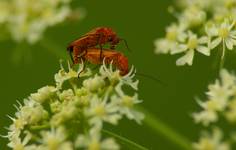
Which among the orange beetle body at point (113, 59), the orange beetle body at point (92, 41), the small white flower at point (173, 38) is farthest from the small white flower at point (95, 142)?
the small white flower at point (173, 38)

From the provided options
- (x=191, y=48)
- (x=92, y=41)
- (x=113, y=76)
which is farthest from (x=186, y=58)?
(x=113, y=76)

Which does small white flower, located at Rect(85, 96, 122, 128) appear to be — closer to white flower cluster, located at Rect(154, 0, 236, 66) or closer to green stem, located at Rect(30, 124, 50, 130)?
green stem, located at Rect(30, 124, 50, 130)

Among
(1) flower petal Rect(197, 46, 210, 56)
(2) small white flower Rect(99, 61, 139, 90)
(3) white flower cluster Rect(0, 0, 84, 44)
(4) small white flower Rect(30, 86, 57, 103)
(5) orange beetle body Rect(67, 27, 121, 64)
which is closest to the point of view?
(2) small white flower Rect(99, 61, 139, 90)

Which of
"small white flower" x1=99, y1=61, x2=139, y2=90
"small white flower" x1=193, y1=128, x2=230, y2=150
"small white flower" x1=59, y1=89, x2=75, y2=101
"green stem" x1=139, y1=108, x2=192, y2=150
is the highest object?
"green stem" x1=139, y1=108, x2=192, y2=150

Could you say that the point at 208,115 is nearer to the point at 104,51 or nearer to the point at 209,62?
the point at 104,51

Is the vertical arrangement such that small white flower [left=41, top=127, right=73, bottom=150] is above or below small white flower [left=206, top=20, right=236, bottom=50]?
below

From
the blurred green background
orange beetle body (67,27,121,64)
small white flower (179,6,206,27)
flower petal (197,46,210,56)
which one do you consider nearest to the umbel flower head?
orange beetle body (67,27,121,64)

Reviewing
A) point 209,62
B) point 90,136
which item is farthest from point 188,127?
point 90,136

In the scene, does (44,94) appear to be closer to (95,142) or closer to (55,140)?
(55,140)
